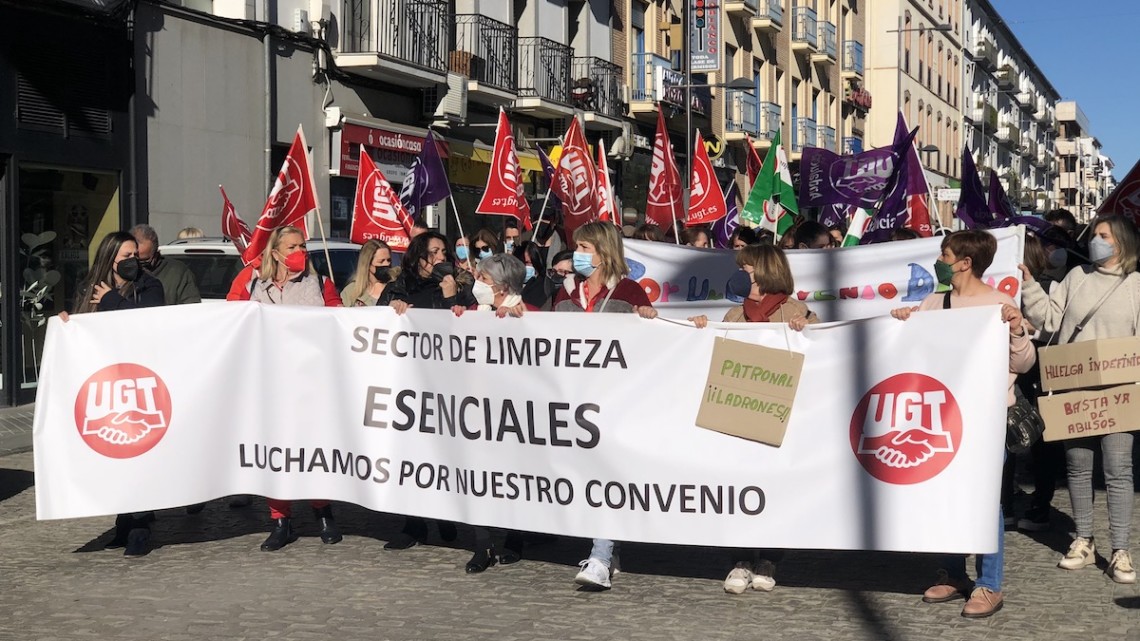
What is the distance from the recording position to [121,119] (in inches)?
638

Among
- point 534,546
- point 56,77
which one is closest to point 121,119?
point 56,77

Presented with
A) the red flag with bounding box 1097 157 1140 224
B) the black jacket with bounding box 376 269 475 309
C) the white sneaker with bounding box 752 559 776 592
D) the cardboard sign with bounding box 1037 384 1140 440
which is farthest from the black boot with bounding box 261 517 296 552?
the red flag with bounding box 1097 157 1140 224

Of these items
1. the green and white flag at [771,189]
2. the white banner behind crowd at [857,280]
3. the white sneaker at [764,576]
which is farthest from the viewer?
the green and white flag at [771,189]

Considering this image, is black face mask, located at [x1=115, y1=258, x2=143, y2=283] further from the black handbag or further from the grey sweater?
the grey sweater

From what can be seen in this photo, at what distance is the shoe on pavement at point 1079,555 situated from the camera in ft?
22.6

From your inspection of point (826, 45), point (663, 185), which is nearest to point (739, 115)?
point (826, 45)

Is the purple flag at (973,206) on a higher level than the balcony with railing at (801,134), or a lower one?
lower

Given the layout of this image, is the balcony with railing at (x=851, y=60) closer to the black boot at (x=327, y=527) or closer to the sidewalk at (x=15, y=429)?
the sidewalk at (x=15, y=429)

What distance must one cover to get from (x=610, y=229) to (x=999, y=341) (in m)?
1.97

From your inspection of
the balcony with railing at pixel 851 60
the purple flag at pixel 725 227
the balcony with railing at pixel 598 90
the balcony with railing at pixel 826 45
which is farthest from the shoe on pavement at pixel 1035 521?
the balcony with railing at pixel 851 60

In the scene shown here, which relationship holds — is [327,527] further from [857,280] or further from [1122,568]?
[857,280]

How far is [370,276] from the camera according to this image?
836 centimetres

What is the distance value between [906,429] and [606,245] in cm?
175

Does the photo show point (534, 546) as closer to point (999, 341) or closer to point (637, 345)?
point (637, 345)
